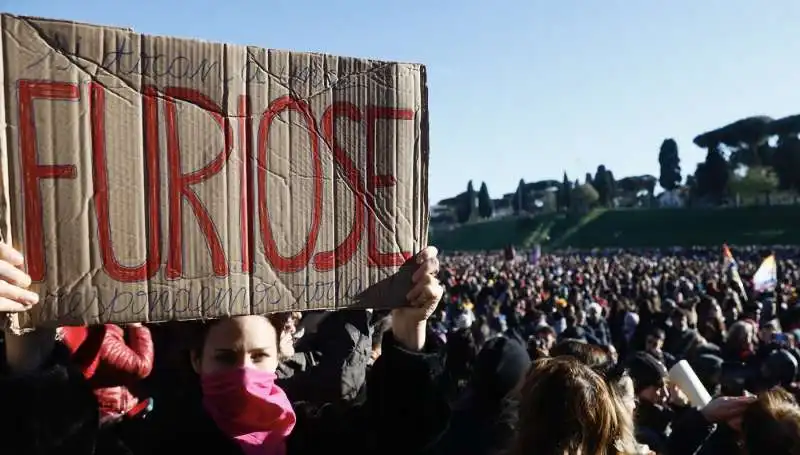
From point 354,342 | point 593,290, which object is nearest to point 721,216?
point 593,290

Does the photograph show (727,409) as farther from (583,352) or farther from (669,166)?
(669,166)

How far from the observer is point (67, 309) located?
1.52m

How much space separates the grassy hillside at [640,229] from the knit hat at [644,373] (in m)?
54.8

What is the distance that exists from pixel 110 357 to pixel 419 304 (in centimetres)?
114

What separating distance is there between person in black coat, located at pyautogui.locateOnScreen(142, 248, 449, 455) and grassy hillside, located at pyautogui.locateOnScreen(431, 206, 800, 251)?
2266 inches

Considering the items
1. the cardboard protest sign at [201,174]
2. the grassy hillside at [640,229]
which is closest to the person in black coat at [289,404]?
the cardboard protest sign at [201,174]

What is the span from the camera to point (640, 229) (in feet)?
214

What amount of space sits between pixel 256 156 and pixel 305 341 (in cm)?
272

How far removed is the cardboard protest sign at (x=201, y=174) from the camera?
150 centimetres

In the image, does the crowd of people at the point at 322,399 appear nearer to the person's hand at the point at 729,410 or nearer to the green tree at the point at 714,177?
the person's hand at the point at 729,410

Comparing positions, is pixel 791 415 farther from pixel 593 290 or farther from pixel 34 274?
pixel 593 290

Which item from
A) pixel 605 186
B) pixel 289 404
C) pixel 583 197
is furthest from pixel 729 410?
pixel 605 186

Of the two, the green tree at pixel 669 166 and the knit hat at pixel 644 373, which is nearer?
the knit hat at pixel 644 373

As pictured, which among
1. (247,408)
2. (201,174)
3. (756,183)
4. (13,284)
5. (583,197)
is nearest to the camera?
(13,284)
